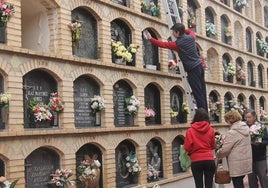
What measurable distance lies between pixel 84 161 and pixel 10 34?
1843 millimetres

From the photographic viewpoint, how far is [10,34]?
503cm

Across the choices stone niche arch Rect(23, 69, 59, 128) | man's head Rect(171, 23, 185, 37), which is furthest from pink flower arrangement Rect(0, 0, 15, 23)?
man's head Rect(171, 23, 185, 37)

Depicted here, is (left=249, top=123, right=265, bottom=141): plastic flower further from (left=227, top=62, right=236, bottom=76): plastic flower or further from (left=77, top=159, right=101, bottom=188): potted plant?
(left=227, top=62, right=236, bottom=76): plastic flower

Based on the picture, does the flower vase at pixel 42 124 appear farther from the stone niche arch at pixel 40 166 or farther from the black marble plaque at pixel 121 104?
the black marble plaque at pixel 121 104

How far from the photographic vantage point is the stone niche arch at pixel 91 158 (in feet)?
18.9

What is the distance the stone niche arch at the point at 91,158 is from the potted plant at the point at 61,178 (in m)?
0.25

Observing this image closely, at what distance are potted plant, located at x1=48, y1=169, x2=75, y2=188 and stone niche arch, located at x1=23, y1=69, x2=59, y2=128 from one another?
0.55m

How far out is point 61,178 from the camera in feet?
17.7

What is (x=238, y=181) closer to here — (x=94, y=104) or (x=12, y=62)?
(x=94, y=104)

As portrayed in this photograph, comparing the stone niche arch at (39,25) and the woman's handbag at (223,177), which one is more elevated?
the stone niche arch at (39,25)

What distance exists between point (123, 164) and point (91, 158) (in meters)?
0.78

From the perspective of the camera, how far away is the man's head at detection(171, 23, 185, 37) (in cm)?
610

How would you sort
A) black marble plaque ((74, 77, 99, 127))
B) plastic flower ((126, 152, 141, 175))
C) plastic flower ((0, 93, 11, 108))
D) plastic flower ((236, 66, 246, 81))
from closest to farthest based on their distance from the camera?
plastic flower ((0, 93, 11, 108)) → black marble plaque ((74, 77, 99, 127)) → plastic flower ((126, 152, 141, 175)) → plastic flower ((236, 66, 246, 81))

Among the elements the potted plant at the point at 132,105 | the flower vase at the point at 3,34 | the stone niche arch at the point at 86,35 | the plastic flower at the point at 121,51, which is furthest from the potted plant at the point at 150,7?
the flower vase at the point at 3,34
